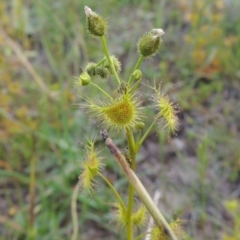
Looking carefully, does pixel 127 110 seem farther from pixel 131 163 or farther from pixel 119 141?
pixel 119 141

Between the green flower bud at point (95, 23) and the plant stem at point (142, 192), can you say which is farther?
the green flower bud at point (95, 23)

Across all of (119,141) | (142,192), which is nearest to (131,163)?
(142,192)

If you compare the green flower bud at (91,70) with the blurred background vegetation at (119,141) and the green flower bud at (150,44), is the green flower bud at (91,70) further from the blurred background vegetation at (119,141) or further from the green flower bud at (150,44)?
the blurred background vegetation at (119,141)

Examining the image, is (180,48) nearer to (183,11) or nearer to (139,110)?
(183,11)

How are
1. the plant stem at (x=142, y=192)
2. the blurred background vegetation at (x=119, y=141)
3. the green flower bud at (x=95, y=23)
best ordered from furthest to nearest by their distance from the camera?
the blurred background vegetation at (x=119, y=141) → the green flower bud at (x=95, y=23) → the plant stem at (x=142, y=192)

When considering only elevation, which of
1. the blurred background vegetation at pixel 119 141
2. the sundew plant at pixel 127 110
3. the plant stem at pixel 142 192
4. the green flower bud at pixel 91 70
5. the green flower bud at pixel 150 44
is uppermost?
the blurred background vegetation at pixel 119 141

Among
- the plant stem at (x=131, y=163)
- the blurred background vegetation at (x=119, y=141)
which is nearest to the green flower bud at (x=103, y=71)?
the plant stem at (x=131, y=163)
